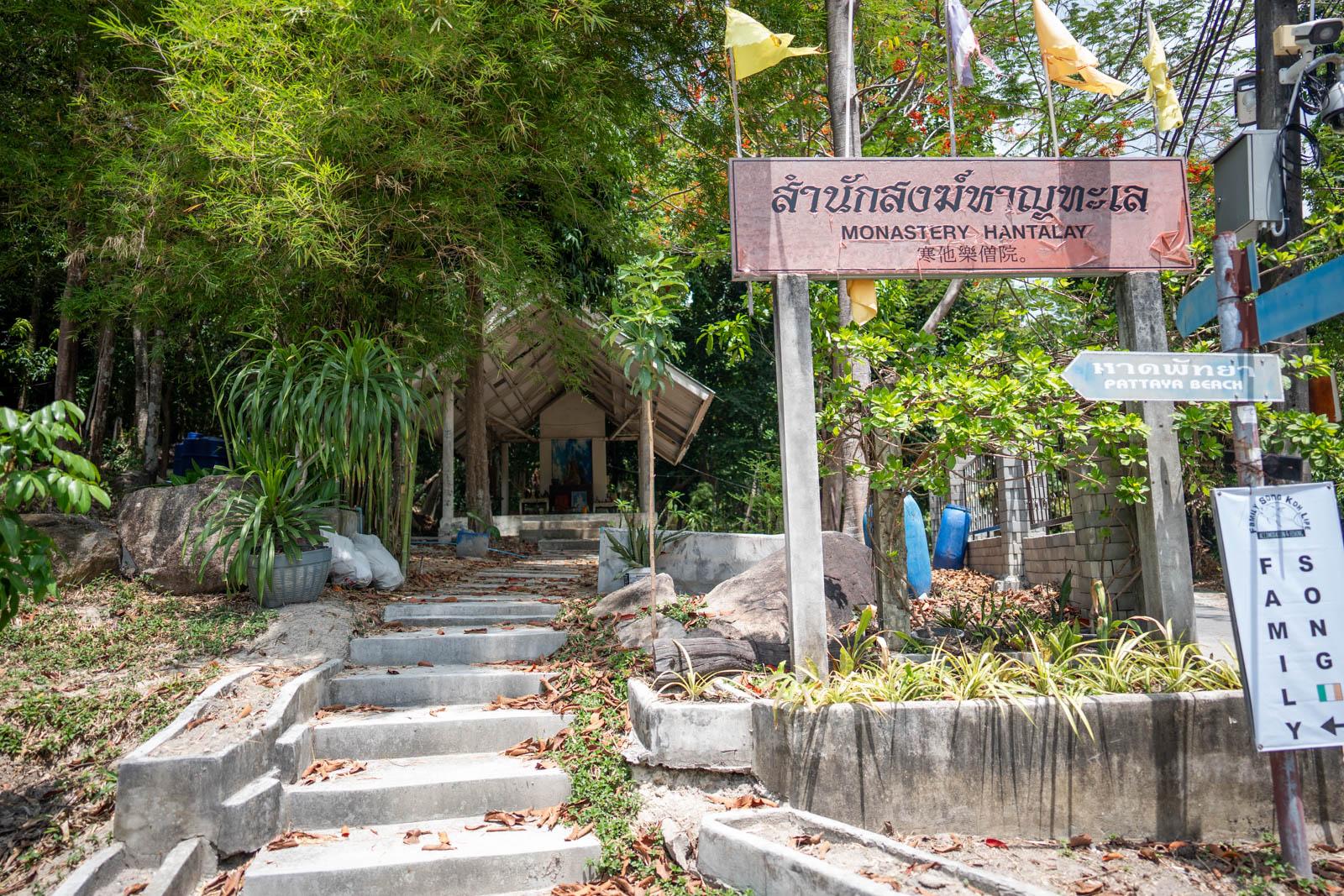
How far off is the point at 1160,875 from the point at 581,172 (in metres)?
6.24

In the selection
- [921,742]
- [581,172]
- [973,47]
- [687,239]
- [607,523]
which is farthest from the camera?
[607,523]

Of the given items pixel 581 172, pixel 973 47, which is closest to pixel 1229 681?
pixel 973 47

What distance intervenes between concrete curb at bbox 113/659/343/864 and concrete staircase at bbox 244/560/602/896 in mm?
137

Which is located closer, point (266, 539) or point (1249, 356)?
point (1249, 356)

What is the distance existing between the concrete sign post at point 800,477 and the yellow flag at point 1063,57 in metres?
1.94

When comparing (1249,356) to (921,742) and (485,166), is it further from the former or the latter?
(485,166)

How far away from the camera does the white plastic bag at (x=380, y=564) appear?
6188mm

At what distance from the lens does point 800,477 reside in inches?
162

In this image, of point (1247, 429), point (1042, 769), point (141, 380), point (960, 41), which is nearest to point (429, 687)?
point (1042, 769)

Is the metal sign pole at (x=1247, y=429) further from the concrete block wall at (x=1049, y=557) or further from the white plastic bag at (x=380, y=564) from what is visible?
the white plastic bag at (x=380, y=564)

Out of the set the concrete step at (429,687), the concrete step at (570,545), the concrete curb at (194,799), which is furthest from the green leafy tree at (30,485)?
the concrete step at (570,545)

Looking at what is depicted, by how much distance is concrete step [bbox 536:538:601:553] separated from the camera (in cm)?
1138

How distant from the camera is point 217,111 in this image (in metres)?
5.00

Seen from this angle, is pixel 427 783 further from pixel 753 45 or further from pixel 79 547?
pixel 753 45
